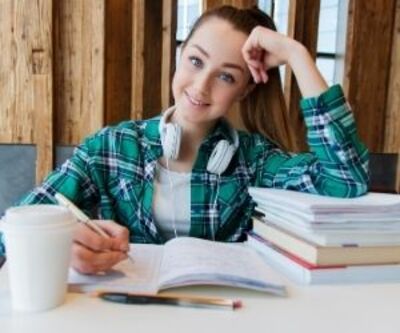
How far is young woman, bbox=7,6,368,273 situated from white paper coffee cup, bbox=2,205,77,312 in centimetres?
49

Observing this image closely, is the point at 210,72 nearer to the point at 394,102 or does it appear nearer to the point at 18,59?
the point at 18,59

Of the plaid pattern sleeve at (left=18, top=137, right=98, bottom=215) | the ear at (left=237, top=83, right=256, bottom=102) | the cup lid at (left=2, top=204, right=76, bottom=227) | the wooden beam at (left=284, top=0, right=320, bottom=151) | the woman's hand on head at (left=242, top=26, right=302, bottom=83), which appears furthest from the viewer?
the wooden beam at (left=284, top=0, right=320, bottom=151)

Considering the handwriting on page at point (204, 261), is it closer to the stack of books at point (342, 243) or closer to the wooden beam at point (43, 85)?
the stack of books at point (342, 243)

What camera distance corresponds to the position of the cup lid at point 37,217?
1.86 ft

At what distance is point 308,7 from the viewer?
2318 mm

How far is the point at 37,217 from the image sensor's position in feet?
1.88

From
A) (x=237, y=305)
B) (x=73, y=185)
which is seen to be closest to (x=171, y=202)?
(x=73, y=185)

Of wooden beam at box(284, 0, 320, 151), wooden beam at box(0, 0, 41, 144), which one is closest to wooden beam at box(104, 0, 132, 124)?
wooden beam at box(0, 0, 41, 144)

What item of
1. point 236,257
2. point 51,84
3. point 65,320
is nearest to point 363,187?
point 236,257

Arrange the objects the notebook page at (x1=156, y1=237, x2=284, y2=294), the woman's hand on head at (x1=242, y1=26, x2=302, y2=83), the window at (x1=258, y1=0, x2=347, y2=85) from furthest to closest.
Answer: the window at (x1=258, y1=0, x2=347, y2=85) < the woman's hand on head at (x1=242, y1=26, x2=302, y2=83) < the notebook page at (x1=156, y1=237, x2=284, y2=294)

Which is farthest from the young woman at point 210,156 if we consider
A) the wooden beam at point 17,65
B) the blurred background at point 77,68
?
the wooden beam at point 17,65

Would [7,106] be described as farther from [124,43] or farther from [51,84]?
[124,43]

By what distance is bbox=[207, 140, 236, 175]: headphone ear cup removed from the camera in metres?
1.23

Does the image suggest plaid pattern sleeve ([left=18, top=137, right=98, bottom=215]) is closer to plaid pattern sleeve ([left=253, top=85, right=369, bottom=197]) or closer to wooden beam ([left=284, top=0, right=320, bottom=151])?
plaid pattern sleeve ([left=253, top=85, right=369, bottom=197])
